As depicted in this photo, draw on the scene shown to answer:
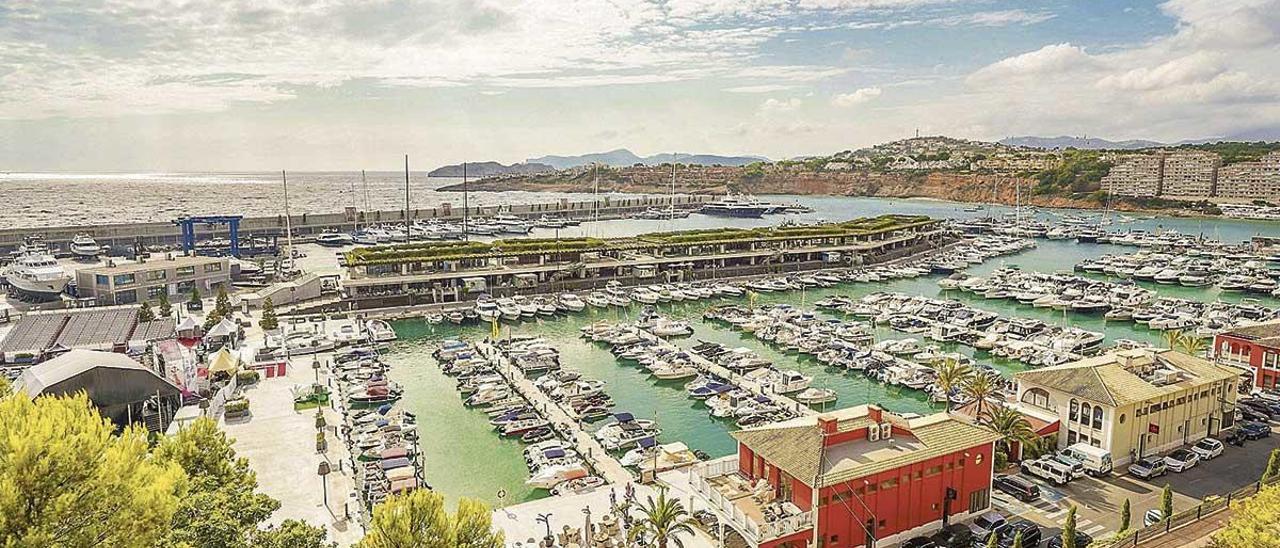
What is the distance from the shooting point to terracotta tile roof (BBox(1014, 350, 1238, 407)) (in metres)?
23.4

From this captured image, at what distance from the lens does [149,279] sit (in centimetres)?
5028

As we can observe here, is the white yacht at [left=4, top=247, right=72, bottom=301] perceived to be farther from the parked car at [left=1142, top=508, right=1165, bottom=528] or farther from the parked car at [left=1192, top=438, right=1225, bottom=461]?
the parked car at [left=1192, top=438, right=1225, bottom=461]

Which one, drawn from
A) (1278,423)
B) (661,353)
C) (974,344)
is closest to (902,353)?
(974,344)

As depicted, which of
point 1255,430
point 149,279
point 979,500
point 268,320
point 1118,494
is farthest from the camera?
point 149,279

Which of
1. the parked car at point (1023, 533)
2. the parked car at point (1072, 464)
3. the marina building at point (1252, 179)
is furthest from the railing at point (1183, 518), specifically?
the marina building at point (1252, 179)

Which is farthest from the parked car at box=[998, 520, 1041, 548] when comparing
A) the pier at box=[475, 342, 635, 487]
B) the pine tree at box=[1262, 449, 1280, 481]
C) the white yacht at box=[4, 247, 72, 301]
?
the white yacht at box=[4, 247, 72, 301]

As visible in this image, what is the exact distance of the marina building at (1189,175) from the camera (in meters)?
142

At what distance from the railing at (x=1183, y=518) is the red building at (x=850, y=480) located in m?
3.48

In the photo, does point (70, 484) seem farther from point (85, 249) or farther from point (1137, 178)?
point (1137, 178)

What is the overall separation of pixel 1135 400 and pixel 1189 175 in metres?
151

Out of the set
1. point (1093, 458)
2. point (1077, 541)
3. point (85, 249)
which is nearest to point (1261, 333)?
point (1093, 458)

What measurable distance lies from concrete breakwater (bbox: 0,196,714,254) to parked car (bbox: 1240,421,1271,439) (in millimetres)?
78994

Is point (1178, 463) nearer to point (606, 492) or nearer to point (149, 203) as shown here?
point (606, 492)

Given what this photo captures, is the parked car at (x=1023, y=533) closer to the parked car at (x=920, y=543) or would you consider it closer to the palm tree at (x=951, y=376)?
the parked car at (x=920, y=543)
